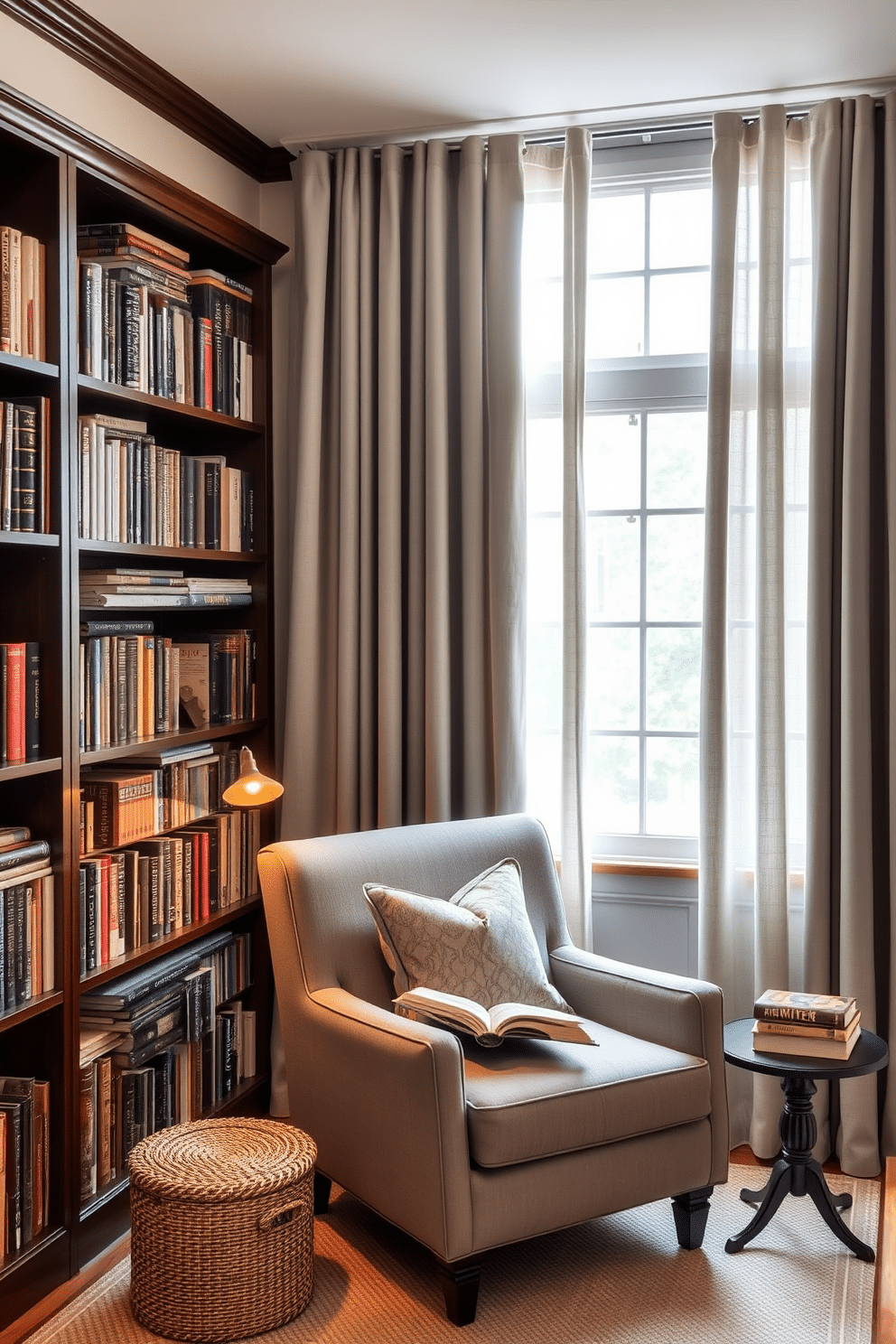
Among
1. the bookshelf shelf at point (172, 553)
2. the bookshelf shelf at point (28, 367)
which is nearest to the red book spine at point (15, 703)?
the bookshelf shelf at point (172, 553)

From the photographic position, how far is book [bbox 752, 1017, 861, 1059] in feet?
8.47

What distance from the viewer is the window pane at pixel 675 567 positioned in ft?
11.2

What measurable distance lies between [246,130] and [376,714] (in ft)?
5.43

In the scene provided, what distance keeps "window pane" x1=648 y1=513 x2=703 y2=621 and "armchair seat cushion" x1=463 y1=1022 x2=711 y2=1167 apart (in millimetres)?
1254

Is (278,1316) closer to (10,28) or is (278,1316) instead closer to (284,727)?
(284,727)

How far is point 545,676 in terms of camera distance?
347 cm

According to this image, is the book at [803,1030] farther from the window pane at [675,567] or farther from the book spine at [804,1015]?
the window pane at [675,567]

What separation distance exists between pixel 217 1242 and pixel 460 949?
75cm

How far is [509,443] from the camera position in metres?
3.30

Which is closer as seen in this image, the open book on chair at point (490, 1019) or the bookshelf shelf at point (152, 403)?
the open book on chair at point (490, 1019)

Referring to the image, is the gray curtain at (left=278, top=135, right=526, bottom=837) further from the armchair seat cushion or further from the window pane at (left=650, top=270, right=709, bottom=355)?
the armchair seat cushion

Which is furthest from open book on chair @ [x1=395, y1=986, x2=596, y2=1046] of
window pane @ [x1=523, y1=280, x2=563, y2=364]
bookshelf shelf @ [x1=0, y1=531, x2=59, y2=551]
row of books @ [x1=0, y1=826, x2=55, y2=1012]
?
window pane @ [x1=523, y1=280, x2=563, y2=364]

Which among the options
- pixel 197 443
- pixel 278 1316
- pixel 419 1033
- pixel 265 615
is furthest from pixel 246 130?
pixel 278 1316

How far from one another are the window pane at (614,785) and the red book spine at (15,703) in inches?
64.9
